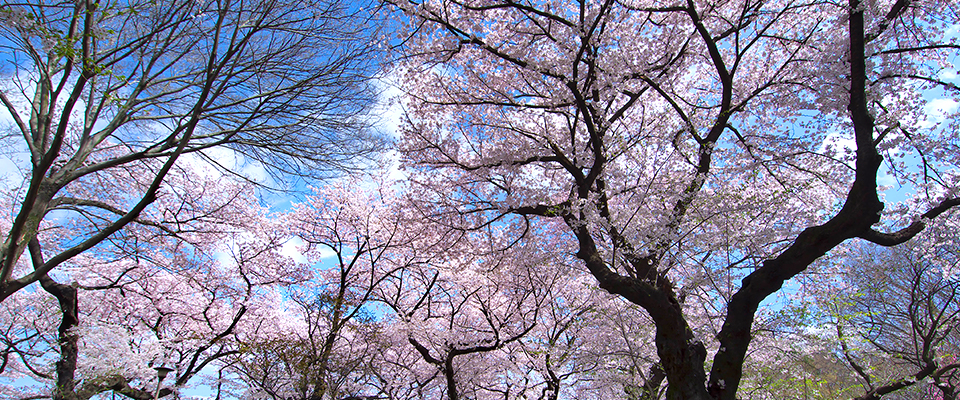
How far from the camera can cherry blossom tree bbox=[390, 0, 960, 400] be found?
186 inches

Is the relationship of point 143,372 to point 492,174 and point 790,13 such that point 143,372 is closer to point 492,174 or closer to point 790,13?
point 492,174

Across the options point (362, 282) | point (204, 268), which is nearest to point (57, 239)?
point (204, 268)

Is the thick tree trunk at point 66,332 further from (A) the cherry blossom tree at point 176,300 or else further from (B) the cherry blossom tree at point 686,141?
(B) the cherry blossom tree at point 686,141

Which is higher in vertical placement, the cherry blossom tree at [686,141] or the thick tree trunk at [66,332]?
the cherry blossom tree at [686,141]

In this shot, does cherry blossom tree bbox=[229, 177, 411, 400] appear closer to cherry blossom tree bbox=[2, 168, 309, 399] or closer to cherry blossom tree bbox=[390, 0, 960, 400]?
cherry blossom tree bbox=[2, 168, 309, 399]

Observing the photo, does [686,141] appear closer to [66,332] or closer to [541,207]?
[541,207]

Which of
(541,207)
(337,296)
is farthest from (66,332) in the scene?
(541,207)

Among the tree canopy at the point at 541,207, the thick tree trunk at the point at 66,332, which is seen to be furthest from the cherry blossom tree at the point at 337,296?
the thick tree trunk at the point at 66,332

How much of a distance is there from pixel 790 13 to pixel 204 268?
15415 mm

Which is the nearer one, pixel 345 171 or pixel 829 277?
pixel 345 171

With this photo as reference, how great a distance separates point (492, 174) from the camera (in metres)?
8.09

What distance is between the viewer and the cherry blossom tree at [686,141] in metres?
4.73

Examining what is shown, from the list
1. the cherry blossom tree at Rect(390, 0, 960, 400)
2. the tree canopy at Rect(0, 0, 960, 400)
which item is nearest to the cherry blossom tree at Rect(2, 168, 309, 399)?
the tree canopy at Rect(0, 0, 960, 400)

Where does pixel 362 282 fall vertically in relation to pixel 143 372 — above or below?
above
